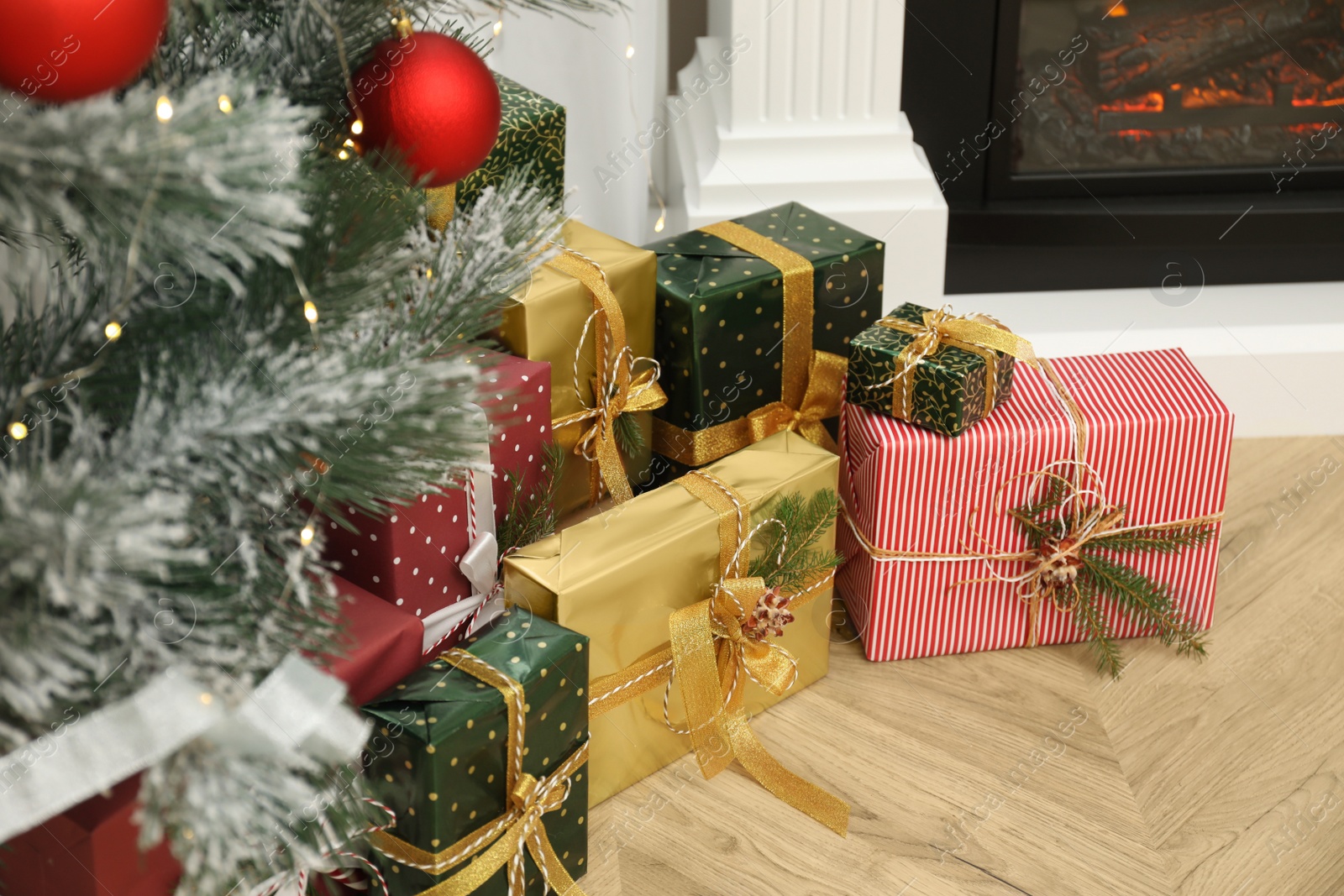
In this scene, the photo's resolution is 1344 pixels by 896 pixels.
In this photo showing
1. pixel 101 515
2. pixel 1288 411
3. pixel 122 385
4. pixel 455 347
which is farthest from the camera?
pixel 1288 411

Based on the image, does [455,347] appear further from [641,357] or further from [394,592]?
[641,357]

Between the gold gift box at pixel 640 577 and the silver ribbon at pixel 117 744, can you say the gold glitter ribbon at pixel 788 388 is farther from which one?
the silver ribbon at pixel 117 744

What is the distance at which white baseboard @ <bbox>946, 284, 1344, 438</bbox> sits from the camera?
5.16ft

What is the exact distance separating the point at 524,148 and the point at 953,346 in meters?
0.44

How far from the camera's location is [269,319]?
657 millimetres

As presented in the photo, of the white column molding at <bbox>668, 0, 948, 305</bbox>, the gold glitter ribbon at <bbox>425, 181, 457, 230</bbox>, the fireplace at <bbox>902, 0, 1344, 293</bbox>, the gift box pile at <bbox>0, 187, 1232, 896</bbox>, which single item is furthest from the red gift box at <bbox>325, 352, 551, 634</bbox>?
the fireplace at <bbox>902, 0, 1344, 293</bbox>

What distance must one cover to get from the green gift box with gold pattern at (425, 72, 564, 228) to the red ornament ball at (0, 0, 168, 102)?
1.90ft

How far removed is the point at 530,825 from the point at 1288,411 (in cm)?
114

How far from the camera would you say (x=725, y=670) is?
3.46 ft

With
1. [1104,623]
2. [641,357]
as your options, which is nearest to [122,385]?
[641,357]

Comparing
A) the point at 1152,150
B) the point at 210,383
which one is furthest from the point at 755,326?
the point at 1152,150

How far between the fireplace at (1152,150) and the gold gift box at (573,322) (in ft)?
2.19

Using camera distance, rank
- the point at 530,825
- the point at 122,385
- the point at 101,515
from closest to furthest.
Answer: the point at 101,515 < the point at 122,385 < the point at 530,825

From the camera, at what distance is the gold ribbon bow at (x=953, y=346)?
1.11 meters
